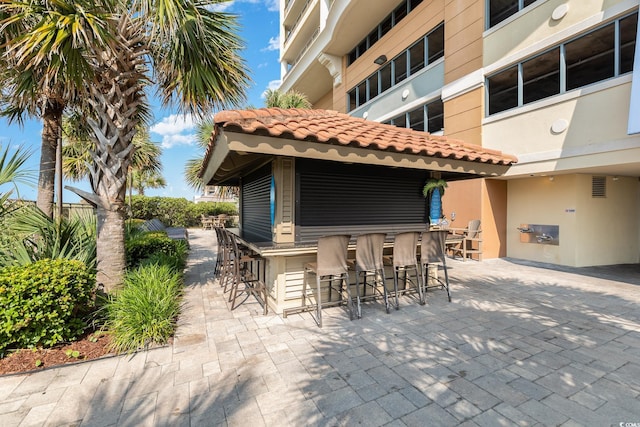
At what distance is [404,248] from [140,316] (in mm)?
3802

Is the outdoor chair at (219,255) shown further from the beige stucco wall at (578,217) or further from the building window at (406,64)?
the building window at (406,64)

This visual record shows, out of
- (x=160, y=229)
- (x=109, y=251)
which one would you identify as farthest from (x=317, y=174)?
(x=160, y=229)

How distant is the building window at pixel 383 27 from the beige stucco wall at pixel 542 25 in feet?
15.0

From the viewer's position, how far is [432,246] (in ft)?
16.1

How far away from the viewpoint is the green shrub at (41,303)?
278 centimetres

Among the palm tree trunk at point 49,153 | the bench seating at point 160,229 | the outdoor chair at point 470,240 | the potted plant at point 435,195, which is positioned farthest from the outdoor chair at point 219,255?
the outdoor chair at point 470,240

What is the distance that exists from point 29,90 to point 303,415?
541 cm

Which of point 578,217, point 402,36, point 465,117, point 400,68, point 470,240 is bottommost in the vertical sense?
point 470,240

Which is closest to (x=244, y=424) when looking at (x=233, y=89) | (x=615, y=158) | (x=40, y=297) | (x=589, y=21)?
(x=40, y=297)

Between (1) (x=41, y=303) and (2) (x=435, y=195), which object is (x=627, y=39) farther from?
(1) (x=41, y=303)

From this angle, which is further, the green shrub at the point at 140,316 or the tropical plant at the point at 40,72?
the green shrub at the point at 140,316

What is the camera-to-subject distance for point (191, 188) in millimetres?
15938

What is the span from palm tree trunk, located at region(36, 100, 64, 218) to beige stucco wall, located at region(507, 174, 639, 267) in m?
12.0

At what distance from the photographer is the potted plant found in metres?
5.55
